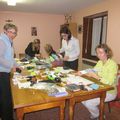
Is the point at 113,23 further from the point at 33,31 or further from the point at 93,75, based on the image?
the point at 33,31

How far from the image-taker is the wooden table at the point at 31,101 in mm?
1422

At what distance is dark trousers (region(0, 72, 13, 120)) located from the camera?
194 centimetres

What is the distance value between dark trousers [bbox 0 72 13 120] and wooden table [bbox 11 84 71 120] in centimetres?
36

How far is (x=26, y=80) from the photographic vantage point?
2.03 meters

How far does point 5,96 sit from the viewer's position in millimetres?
2006

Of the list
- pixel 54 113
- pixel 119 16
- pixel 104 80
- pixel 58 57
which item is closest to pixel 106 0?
pixel 119 16

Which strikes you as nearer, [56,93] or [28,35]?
[56,93]

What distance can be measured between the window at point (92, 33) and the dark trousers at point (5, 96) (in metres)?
3.26

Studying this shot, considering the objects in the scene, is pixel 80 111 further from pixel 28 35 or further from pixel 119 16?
pixel 28 35

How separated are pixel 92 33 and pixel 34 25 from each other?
2.25 metres

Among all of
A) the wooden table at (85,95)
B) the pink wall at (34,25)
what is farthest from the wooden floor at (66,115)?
the pink wall at (34,25)

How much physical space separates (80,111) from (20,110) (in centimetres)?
142

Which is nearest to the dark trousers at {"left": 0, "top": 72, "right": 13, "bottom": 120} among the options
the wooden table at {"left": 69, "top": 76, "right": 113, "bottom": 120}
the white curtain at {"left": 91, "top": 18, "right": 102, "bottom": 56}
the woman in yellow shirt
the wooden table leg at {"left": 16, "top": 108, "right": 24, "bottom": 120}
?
the wooden table leg at {"left": 16, "top": 108, "right": 24, "bottom": 120}

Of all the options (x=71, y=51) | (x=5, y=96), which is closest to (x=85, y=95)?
(x=5, y=96)
